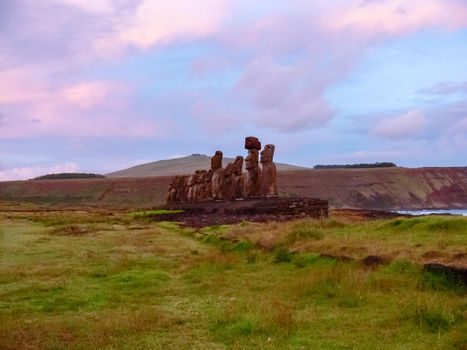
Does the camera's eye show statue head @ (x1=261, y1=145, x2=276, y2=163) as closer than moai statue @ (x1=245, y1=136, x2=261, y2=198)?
Yes

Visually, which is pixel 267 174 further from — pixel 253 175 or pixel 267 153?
pixel 267 153

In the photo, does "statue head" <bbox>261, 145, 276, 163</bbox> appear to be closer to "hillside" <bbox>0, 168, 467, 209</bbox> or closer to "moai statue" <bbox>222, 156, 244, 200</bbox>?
"moai statue" <bbox>222, 156, 244, 200</bbox>

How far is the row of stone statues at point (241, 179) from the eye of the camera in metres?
38.8

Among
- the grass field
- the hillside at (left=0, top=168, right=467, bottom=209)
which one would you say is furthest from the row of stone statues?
the hillside at (left=0, top=168, right=467, bottom=209)

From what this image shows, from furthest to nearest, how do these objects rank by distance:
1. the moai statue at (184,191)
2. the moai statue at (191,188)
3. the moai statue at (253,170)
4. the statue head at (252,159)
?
the moai statue at (184,191) < the moai statue at (191,188) < the statue head at (252,159) < the moai statue at (253,170)

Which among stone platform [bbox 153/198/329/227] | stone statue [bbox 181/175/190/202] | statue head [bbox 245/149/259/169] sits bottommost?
stone platform [bbox 153/198/329/227]

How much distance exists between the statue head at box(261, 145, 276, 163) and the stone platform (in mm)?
3176

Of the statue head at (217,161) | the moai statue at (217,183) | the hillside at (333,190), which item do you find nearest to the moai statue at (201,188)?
the statue head at (217,161)

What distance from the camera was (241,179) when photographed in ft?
133

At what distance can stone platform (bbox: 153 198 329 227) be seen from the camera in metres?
31.5

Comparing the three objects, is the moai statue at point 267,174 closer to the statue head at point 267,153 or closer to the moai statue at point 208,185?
the statue head at point 267,153

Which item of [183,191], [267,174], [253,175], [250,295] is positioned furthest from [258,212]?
[250,295]

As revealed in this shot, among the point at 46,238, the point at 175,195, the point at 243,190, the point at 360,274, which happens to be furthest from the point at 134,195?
the point at 360,274

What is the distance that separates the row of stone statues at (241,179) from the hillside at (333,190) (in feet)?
131
